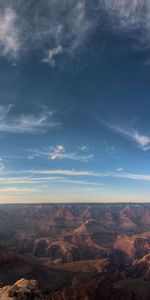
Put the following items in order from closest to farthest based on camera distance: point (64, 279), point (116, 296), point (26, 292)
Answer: point (26, 292), point (116, 296), point (64, 279)

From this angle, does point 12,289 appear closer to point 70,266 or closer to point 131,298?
point 131,298

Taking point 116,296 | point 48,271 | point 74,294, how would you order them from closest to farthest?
point 74,294 → point 116,296 → point 48,271

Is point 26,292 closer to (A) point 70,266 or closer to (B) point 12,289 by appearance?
(B) point 12,289

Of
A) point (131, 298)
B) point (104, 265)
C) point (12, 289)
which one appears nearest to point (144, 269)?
point (104, 265)

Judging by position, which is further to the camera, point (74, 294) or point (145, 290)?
point (145, 290)

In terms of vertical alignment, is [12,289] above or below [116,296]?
above

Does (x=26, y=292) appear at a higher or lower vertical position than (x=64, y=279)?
higher

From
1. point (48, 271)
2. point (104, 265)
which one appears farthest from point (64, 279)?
point (104, 265)

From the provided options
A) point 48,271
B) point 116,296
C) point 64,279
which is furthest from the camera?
point 48,271

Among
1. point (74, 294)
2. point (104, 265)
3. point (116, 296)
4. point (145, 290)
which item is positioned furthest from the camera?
point (104, 265)
